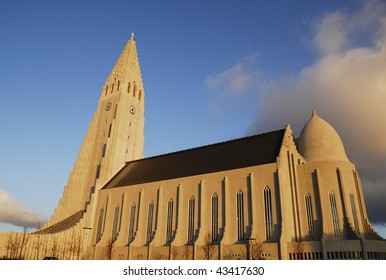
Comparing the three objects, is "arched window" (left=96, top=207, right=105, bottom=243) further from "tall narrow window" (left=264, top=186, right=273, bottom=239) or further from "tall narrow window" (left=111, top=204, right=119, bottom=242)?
"tall narrow window" (left=264, top=186, right=273, bottom=239)

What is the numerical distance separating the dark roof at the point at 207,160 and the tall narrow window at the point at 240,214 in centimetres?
409

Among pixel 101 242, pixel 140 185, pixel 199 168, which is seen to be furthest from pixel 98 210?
pixel 199 168

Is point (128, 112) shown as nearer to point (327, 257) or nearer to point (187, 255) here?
point (187, 255)

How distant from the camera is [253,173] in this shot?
39.1 meters

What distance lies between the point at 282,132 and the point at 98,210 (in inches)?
1319

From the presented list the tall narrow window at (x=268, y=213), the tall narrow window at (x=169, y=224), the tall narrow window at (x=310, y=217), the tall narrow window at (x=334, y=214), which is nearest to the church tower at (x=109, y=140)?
the tall narrow window at (x=169, y=224)

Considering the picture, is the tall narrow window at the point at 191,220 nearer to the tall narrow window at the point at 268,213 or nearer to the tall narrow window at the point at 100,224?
the tall narrow window at the point at 268,213

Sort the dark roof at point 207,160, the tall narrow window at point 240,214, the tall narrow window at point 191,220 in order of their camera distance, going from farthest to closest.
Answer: the dark roof at point 207,160 < the tall narrow window at point 191,220 < the tall narrow window at point 240,214

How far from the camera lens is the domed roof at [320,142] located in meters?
41.5

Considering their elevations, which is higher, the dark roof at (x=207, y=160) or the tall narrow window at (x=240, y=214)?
the dark roof at (x=207, y=160)

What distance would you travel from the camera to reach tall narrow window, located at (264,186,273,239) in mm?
35344

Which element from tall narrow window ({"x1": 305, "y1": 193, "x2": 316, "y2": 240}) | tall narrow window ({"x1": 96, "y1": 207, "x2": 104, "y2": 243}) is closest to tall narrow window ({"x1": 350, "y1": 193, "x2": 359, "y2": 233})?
tall narrow window ({"x1": 305, "y1": 193, "x2": 316, "y2": 240})

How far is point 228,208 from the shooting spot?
3909cm

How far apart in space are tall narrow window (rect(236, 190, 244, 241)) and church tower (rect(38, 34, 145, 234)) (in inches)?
1121
